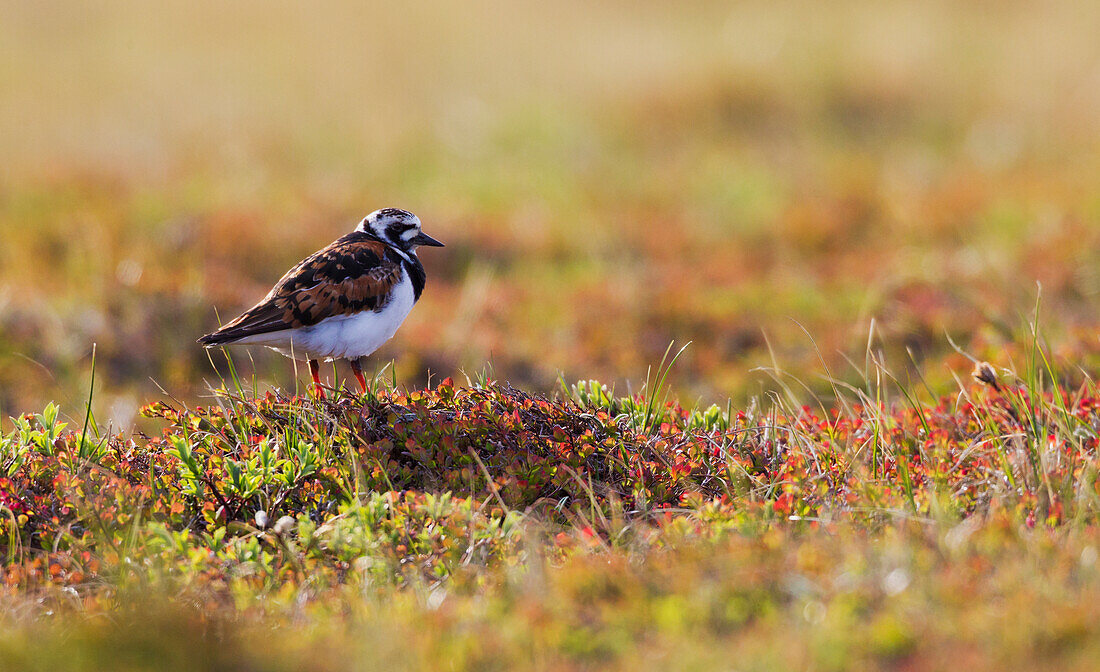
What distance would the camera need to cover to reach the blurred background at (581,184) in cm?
1009

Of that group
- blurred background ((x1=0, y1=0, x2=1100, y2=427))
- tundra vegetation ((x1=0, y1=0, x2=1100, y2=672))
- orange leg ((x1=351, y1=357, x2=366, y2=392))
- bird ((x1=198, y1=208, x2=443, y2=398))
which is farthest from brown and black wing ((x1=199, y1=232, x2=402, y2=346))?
blurred background ((x1=0, y1=0, x2=1100, y2=427))

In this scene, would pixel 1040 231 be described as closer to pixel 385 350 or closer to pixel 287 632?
pixel 385 350

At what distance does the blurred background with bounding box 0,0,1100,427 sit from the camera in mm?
10094

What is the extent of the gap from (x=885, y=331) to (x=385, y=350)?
15.6 feet

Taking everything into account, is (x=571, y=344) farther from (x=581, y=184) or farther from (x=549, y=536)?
(x=549, y=536)

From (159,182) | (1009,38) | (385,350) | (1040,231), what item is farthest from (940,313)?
(1009,38)

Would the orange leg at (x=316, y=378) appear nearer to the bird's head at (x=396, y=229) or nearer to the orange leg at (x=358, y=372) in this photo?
the orange leg at (x=358, y=372)

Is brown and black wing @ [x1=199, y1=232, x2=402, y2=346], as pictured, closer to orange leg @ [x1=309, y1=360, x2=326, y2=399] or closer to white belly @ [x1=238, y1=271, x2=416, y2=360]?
white belly @ [x1=238, y1=271, x2=416, y2=360]

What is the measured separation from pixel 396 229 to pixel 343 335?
1.02 m

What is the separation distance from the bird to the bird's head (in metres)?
0.34

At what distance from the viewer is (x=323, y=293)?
6.08 meters

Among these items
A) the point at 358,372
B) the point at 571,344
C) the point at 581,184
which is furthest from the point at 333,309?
the point at 581,184

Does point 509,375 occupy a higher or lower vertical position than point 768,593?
lower

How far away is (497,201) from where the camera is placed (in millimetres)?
14883
